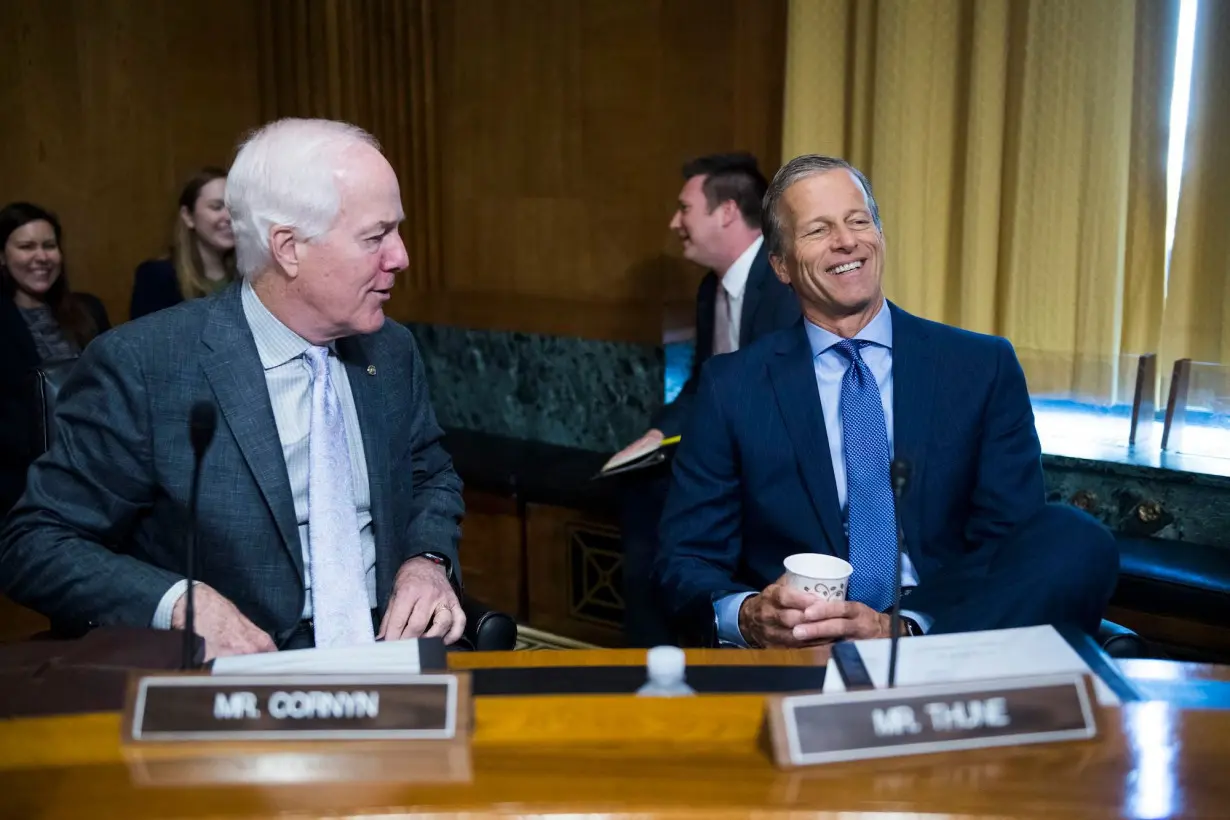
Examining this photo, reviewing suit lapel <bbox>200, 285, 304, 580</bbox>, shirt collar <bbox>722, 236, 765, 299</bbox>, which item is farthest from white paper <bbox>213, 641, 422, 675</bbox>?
shirt collar <bbox>722, 236, 765, 299</bbox>

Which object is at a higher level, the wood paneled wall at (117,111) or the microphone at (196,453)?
the wood paneled wall at (117,111)

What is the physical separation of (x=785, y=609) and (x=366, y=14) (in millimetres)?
3407

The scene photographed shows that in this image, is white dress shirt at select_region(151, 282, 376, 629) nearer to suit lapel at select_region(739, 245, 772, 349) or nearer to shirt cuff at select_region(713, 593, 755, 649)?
shirt cuff at select_region(713, 593, 755, 649)

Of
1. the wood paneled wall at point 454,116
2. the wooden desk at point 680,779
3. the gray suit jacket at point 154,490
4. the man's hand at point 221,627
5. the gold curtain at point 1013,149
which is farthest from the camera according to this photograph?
the wood paneled wall at point 454,116

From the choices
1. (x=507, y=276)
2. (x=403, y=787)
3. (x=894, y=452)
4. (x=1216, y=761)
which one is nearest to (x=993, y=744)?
(x=1216, y=761)

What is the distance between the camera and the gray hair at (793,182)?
6.98ft

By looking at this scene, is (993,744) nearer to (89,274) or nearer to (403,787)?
(403,787)

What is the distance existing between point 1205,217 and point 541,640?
2.36 meters

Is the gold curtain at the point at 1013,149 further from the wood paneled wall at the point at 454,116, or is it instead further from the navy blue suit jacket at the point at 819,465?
the navy blue suit jacket at the point at 819,465

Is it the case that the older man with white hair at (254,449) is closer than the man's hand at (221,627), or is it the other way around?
the man's hand at (221,627)

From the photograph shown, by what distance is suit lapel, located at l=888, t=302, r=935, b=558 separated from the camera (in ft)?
6.76

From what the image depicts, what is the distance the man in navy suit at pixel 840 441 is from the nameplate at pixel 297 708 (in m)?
0.83

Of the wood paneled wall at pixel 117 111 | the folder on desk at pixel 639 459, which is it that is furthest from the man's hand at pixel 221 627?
the wood paneled wall at pixel 117 111

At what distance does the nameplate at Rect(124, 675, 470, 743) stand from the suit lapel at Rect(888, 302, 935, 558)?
1.08 metres
